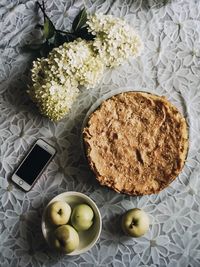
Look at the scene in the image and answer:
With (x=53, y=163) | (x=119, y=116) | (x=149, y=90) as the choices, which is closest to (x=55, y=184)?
(x=53, y=163)

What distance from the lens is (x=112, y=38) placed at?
119 centimetres

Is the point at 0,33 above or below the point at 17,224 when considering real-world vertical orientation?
above

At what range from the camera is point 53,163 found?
1.32 meters

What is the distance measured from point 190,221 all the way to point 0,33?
81cm

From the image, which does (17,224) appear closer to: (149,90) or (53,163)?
(53,163)

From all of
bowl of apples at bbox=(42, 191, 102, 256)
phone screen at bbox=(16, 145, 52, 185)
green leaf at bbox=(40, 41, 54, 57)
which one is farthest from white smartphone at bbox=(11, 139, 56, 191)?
green leaf at bbox=(40, 41, 54, 57)

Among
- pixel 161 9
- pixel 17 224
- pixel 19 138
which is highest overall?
pixel 161 9

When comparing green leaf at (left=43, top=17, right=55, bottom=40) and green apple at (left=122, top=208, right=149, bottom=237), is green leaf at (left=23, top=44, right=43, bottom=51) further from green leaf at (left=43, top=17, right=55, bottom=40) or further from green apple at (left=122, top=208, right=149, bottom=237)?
green apple at (left=122, top=208, right=149, bottom=237)

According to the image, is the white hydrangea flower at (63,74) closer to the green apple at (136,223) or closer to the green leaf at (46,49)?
the green leaf at (46,49)

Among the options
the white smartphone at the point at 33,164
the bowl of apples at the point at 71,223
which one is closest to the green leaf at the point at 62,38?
the white smartphone at the point at 33,164

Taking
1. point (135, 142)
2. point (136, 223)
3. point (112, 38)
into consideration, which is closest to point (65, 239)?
point (136, 223)

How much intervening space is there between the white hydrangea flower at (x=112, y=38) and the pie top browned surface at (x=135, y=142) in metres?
0.12

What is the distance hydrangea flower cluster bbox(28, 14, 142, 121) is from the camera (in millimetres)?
1184

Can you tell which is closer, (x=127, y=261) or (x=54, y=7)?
(x=127, y=261)
